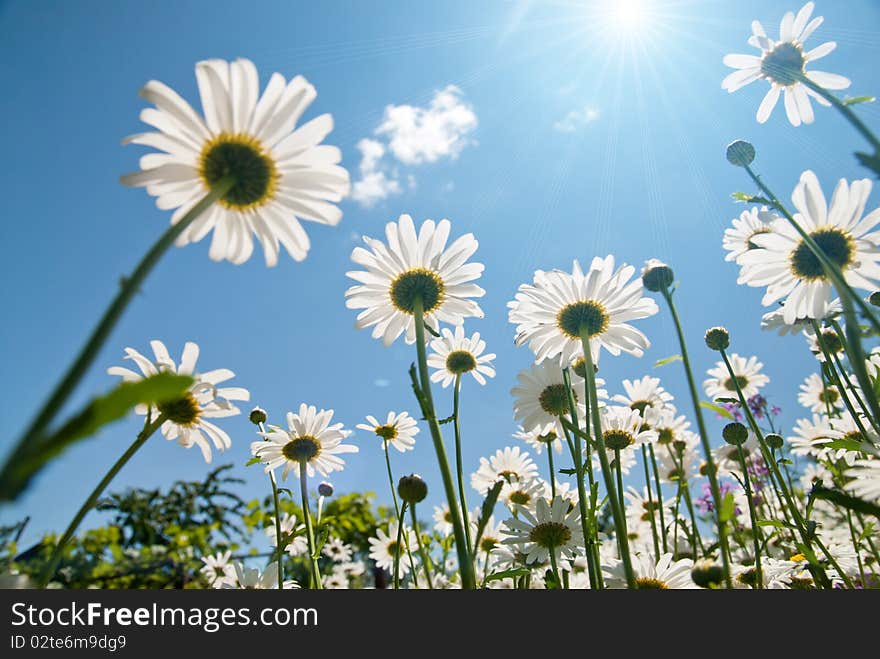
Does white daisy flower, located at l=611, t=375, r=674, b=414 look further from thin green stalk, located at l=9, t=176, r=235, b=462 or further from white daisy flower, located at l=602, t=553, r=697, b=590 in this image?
thin green stalk, located at l=9, t=176, r=235, b=462

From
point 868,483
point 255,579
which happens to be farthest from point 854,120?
point 255,579

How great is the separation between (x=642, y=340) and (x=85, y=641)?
1798mm

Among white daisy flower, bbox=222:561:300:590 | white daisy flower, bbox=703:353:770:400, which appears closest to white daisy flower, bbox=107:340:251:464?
white daisy flower, bbox=222:561:300:590

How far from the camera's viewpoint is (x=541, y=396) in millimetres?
2666

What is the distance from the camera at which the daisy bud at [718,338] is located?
2471 millimetres

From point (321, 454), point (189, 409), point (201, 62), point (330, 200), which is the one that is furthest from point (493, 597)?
point (321, 454)

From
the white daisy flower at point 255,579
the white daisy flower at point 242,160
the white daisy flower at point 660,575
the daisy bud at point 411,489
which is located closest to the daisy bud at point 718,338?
the white daisy flower at point 660,575

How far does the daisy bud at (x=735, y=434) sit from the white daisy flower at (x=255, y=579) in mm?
2186

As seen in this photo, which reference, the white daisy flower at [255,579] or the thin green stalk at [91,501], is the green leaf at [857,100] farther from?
the white daisy flower at [255,579]

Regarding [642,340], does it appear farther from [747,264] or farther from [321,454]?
[321,454]

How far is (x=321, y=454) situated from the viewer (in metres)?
2.96

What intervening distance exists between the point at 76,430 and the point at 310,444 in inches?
98.2

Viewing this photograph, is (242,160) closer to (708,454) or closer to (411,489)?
(708,454)

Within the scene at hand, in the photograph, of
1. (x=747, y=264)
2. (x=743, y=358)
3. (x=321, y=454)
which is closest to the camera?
(x=747, y=264)
